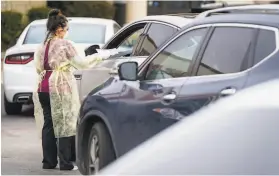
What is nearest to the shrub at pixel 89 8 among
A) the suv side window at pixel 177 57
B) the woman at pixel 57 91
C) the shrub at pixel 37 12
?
the shrub at pixel 37 12

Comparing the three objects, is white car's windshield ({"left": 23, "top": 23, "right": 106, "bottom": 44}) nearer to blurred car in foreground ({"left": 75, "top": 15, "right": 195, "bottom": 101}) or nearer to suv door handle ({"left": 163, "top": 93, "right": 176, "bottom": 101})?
blurred car in foreground ({"left": 75, "top": 15, "right": 195, "bottom": 101})

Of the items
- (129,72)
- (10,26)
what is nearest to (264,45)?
(129,72)

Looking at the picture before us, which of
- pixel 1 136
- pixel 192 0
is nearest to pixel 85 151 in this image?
pixel 1 136

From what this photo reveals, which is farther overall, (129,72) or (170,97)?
(129,72)

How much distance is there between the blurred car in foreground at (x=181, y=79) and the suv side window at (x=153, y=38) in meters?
1.42

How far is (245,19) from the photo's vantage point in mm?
4953

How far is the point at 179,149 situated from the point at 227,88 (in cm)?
210

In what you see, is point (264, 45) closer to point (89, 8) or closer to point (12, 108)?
point (12, 108)

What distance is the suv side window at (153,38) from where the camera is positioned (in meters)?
7.33

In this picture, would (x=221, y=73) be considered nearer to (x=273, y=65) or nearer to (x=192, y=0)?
(x=273, y=65)

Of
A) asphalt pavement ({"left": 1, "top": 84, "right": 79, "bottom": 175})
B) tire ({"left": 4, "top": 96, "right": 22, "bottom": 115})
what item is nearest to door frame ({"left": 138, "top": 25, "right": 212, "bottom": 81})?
asphalt pavement ({"left": 1, "top": 84, "right": 79, "bottom": 175})

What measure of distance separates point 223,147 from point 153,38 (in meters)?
4.94

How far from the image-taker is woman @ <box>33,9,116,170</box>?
22.6 feet

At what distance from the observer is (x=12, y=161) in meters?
7.48
